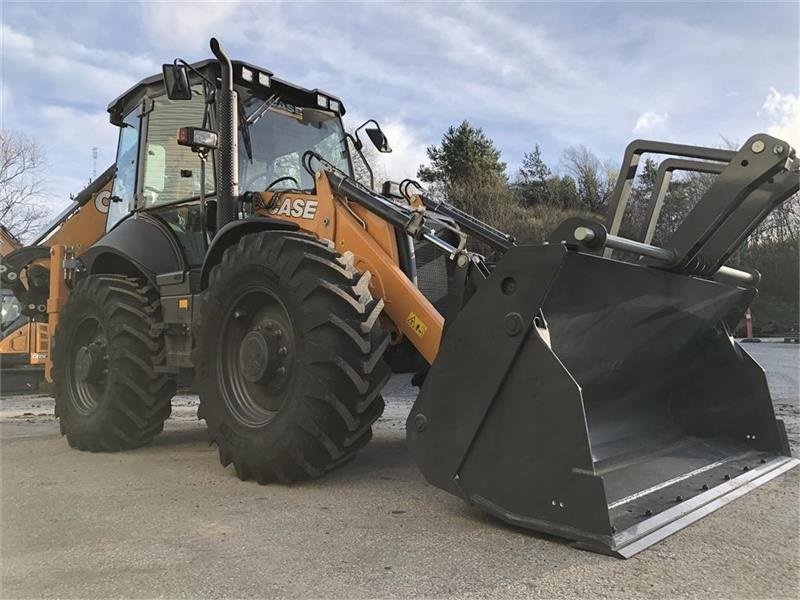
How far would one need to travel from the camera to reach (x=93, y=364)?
17.9 feet

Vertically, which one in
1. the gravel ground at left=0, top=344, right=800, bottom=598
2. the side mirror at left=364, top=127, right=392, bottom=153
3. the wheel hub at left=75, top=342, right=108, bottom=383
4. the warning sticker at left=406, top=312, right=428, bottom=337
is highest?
the side mirror at left=364, top=127, right=392, bottom=153

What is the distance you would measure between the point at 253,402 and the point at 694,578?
109 inches

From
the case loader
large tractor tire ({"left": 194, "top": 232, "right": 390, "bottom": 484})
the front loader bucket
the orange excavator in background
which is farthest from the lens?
the orange excavator in background

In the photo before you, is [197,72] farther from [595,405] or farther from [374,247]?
[595,405]

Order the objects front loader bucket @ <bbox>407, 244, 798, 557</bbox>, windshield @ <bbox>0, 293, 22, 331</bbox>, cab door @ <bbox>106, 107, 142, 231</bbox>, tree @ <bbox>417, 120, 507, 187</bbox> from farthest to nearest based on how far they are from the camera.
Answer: tree @ <bbox>417, 120, 507, 187</bbox>, windshield @ <bbox>0, 293, 22, 331</bbox>, cab door @ <bbox>106, 107, 142, 231</bbox>, front loader bucket @ <bbox>407, 244, 798, 557</bbox>

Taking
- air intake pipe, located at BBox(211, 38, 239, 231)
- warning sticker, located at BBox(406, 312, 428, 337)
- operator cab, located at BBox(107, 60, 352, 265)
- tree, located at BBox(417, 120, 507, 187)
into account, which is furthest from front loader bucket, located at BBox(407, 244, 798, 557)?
tree, located at BBox(417, 120, 507, 187)

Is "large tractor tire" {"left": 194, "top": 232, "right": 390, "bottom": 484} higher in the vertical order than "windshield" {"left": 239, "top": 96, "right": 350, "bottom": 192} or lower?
lower

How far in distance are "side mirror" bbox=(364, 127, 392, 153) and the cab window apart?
4.87ft

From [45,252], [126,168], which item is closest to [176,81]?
[126,168]

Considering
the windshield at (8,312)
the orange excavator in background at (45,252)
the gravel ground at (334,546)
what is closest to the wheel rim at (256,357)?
the gravel ground at (334,546)

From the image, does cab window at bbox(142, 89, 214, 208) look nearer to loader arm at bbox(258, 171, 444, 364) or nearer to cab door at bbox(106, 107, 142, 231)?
cab door at bbox(106, 107, 142, 231)

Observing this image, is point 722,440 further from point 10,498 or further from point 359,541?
point 10,498

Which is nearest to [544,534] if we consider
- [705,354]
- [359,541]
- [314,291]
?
[359,541]

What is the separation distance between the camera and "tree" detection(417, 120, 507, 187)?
33.1 metres
